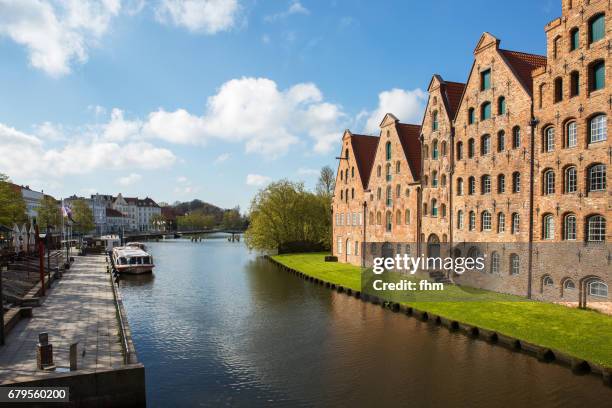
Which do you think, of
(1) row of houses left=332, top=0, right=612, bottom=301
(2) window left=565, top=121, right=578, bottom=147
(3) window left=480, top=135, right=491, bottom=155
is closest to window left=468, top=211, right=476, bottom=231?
(1) row of houses left=332, top=0, right=612, bottom=301

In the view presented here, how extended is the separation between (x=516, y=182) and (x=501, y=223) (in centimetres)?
296

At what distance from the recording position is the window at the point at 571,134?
77.9 ft

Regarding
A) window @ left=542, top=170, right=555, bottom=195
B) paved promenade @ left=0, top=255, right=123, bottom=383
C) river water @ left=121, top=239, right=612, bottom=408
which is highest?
window @ left=542, top=170, right=555, bottom=195

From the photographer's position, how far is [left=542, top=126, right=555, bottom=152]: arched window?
992 inches

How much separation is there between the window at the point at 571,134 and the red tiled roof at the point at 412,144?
15.0 m

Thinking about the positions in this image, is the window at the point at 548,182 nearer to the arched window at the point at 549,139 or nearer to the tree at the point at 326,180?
the arched window at the point at 549,139

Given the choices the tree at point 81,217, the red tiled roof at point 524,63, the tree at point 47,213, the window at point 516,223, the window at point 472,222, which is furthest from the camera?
the tree at point 81,217

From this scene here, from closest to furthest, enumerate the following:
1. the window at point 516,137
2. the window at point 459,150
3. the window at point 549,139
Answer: the window at point 549,139 < the window at point 516,137 < the window at point 459,150

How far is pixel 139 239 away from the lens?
5906 inches

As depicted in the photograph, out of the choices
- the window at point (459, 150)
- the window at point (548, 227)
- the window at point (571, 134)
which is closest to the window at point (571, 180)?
the window at point (571, 134)

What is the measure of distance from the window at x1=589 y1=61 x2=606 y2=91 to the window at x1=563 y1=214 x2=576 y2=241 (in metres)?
6.93

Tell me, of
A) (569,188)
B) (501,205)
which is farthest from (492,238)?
(569,188)

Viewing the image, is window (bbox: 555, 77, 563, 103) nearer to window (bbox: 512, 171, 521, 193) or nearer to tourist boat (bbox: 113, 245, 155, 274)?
window (bbox: 512, 171, 521, 193)

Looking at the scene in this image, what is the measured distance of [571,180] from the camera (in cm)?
2408
